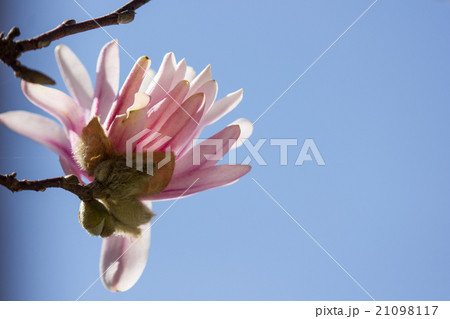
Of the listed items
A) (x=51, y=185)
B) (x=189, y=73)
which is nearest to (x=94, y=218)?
(x=51, y=185)

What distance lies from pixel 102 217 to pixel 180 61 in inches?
5.0

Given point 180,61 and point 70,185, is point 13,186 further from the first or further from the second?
point 180,61

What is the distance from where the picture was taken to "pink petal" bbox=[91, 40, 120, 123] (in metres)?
0.35

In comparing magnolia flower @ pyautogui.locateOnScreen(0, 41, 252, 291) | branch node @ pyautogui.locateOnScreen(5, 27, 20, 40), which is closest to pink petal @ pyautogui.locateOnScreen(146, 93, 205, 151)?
magnolia flower @ pyautogui.locateOnScreen(0, 41, 252, 291)

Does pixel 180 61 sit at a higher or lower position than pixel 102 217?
higher

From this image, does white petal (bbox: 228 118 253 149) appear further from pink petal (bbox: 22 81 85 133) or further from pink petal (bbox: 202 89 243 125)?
pink petal (bbox: 22 81 85 133)

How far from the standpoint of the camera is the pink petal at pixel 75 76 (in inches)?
13.4

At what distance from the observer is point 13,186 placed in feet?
0.96

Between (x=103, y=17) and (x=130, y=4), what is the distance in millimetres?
21

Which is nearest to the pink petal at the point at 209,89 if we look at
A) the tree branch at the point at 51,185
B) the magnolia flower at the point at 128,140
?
the magnolia flower at the point at 128,140

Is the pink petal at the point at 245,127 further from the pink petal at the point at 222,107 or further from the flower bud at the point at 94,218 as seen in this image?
the flower bud at the point at 94,218
